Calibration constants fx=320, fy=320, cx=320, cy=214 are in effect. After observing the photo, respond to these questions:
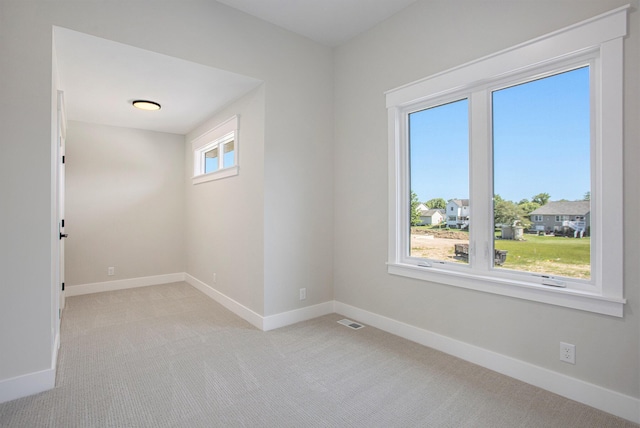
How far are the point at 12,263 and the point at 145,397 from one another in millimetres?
1215

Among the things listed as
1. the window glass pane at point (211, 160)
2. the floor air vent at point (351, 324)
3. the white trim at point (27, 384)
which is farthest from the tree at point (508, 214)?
the window glass pane at point (211, 160)

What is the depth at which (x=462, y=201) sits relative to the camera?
106 inches

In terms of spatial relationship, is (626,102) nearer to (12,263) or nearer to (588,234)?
(588,234)

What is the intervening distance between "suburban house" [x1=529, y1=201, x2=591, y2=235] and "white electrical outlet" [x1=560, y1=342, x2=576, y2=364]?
28.7 inches

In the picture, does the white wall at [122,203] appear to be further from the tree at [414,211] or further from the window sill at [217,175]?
the tree at [414,211]

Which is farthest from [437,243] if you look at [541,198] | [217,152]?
[217,152]

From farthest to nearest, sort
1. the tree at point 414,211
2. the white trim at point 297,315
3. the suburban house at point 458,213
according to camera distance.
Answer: the white trim at point 297,315, the tree at point 414,211, the suburban house at point 458,213

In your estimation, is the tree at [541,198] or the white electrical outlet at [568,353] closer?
the white electrical outlet at [568,353]

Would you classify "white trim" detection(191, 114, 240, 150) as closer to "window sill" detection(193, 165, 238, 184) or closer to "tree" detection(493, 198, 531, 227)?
"window sill" detection(193, 165, 238, 184)

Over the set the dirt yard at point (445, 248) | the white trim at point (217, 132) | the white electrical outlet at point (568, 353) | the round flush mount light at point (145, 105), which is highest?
the round flush mount light at point (145, 105)

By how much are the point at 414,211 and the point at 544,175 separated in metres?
1.09

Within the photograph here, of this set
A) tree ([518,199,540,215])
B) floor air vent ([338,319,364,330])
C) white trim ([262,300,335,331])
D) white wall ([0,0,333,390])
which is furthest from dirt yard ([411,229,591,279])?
white trim ([262,300,335,331])

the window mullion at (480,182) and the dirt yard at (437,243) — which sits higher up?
the window mullion at (480,182)

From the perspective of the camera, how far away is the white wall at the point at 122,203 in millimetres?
4621
